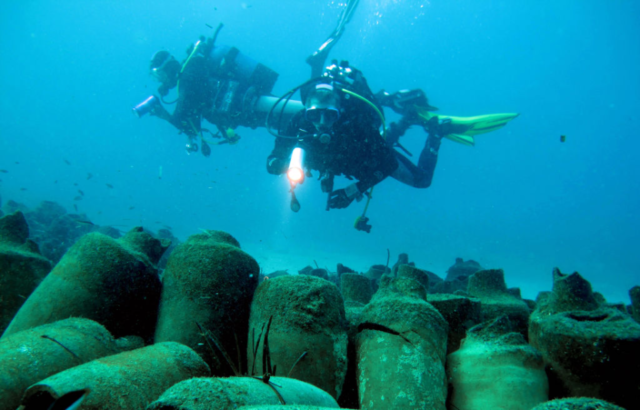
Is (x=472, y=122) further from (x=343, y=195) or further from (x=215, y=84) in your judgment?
(x=215, y=84)

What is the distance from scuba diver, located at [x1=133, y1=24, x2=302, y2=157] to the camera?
10.1 metres

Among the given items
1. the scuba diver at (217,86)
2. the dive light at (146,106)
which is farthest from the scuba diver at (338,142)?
A: the dive light at (146,106)

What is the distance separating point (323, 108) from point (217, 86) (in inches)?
208

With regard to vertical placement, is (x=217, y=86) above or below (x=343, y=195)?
above

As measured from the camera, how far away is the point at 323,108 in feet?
22.8

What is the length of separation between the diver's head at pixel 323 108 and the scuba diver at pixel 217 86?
3237mm

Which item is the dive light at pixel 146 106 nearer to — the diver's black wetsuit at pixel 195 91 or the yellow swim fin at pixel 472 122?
the diver's black wetsuit at pixel 195 91

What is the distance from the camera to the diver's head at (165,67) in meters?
10.6

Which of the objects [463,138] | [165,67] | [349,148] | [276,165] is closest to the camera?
[349,148]

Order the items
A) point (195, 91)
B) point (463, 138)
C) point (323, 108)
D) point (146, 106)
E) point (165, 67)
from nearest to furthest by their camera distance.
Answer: point (323, 108) → point (195, 91) → point (165, 67) → point (146, 106) → point (463, 138)

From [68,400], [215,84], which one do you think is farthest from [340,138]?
[68,400]

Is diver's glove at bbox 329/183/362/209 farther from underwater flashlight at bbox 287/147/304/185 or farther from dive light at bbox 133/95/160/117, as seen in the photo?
dive light at bbox 133/95/160/117

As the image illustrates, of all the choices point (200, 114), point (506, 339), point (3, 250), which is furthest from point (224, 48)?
point (506, 339)

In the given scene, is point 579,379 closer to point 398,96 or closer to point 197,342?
point 197,342
